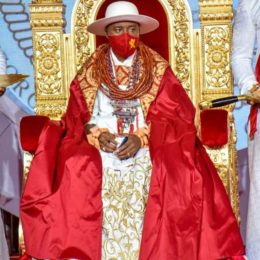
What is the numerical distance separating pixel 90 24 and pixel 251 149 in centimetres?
107

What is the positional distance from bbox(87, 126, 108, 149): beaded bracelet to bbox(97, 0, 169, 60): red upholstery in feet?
2.29

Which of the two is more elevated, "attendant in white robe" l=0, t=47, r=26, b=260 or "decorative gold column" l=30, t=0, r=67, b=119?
"decorative gold column" l=30, t=0, r=67, b=119

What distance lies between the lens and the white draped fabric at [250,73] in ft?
13.8

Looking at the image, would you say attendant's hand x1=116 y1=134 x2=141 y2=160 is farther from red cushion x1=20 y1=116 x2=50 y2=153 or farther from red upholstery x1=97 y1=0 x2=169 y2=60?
red upholstery x1=97 y1=0 x2=169 y2=60

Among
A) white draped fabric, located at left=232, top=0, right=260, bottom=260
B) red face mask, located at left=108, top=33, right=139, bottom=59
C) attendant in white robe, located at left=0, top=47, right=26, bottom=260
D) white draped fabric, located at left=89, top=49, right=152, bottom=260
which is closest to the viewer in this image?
white draped fabric, located at left=232, top=0, right=260, bottom=260

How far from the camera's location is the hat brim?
4.59 meters

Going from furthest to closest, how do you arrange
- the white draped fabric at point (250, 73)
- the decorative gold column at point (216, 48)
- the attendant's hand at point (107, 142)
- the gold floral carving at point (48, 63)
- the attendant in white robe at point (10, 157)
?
the attendant in white robe at point (10, 157) → the gold floral carving at point (48, 63) → the decorative gold column at point (216, 48) → the attendant's hand at point (107, 142) → the white draped fabric at point (250, 73)

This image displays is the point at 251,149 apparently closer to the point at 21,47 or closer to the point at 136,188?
the point at 136,188

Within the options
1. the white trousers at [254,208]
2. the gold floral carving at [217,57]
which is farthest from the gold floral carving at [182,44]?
the white trousers at [254,208]

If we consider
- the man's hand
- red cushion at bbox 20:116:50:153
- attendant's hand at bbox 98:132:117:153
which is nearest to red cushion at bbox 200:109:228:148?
the man's hand

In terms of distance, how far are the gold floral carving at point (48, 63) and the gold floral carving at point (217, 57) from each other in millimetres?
818

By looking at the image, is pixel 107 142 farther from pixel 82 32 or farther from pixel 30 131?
pixel 82 32

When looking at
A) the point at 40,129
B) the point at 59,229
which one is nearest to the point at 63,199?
the point at 59,229

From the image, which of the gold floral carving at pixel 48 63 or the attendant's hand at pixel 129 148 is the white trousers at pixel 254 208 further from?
the gold floral carving at pixel 48 63
